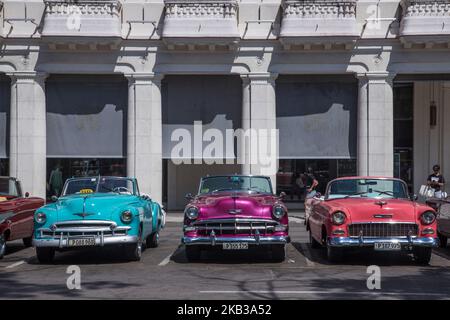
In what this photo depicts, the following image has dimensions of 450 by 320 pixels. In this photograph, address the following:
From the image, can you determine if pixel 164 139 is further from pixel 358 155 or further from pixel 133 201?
pixel 133 201

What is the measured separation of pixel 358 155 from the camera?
24.7 metres

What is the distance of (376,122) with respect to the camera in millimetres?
24422

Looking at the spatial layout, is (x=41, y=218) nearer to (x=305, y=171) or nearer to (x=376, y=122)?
(x=376, y=122)

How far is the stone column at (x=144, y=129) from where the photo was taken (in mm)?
24547

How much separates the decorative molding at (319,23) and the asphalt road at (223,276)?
10.8 meters

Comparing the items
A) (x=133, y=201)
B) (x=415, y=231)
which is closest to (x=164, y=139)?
(x=133, y=201)

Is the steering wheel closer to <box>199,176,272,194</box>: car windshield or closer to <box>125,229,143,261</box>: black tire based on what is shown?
<box>199,176,272,194</box>: car windshield

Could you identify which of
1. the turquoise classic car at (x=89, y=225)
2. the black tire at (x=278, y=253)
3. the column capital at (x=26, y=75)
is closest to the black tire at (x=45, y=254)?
the turquoise classic car at (x=89, y=225)

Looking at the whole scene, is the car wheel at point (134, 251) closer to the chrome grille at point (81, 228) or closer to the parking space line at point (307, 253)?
the chrome grille at point (81, 228)

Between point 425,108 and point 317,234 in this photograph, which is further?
point 425,108

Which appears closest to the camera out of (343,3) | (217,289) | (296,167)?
(217,289)

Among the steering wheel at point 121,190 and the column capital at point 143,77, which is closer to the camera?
the steering wheel at point 121,190

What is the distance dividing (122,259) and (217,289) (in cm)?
385

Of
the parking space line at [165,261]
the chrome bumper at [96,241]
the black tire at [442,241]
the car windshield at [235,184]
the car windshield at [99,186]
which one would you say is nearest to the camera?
the chrome bumper at [96,241]
